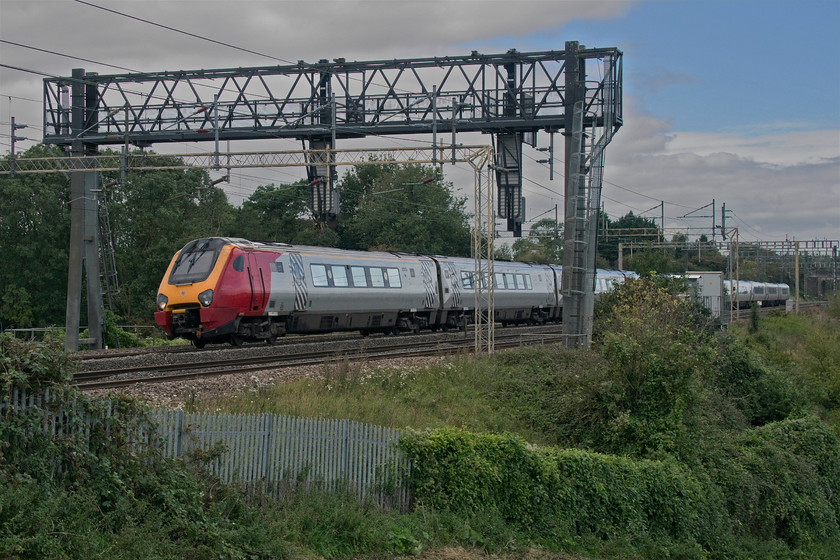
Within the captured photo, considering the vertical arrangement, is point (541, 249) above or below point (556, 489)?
above

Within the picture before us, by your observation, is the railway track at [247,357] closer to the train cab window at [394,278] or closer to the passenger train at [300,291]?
the passenger train at [300,291]

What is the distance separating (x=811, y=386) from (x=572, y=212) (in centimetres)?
Answer: 1375

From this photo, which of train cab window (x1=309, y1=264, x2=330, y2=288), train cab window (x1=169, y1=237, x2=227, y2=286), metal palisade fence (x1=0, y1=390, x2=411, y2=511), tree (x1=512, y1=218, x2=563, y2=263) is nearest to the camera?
metal palisade fence (x1=0, y1=390, x2=411, y2=511)

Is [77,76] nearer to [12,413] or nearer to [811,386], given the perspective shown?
[12,413]

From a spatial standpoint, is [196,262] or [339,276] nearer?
[196,262]

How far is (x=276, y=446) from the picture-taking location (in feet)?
34.0

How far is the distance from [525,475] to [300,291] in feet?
46.4

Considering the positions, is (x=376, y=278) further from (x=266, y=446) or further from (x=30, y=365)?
(x=30, y=365)

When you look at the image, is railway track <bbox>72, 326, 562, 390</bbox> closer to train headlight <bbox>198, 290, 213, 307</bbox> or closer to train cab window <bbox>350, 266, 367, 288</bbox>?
train headlight <bbox>198, 290, 213, 307</bbox>

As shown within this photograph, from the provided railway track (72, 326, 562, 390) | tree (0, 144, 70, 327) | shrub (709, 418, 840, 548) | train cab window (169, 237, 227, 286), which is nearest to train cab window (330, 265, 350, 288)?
railway track (72, 326, 562, 390)

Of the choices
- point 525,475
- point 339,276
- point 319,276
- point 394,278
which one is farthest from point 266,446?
point 394,278

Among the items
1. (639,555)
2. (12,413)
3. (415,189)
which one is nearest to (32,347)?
(12,413)

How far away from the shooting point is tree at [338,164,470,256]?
221 ft

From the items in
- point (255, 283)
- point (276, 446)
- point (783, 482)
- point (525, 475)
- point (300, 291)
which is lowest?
point (783, 482)
